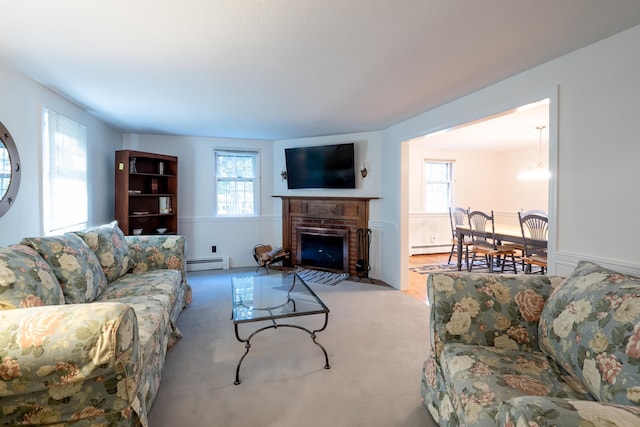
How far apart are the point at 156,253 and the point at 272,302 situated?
1.37 meters

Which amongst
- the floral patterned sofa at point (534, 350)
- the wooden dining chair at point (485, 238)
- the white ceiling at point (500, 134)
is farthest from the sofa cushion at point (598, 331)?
the wooden dining chair at point (485, 238)

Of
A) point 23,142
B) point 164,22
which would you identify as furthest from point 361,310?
point 23,142

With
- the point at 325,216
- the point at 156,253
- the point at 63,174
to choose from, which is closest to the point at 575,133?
the point at 325,216

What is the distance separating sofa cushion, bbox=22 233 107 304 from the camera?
192 cm

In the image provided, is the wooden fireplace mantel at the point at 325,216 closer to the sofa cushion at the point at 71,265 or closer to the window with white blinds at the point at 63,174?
the window with white blinds at the point at 63,174

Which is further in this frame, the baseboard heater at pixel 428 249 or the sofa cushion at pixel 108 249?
the baseboard heater at pixel 428 249

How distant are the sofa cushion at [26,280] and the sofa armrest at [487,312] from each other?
197 centimetres

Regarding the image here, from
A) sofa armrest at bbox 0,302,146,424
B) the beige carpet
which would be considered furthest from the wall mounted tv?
sofa armrest at bbox 0,302,146,424

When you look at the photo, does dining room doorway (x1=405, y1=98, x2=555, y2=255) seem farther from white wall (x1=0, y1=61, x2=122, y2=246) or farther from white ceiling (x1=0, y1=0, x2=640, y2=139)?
white wall (x1=0, y1=61, x2=122, y2=246)

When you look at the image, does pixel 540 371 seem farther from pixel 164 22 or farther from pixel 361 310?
pixel 164 22

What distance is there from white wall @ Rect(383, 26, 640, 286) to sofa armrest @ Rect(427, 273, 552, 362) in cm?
59

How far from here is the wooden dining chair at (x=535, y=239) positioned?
374 centimetres

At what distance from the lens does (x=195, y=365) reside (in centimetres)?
225

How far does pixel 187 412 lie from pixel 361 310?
77.2 inches
